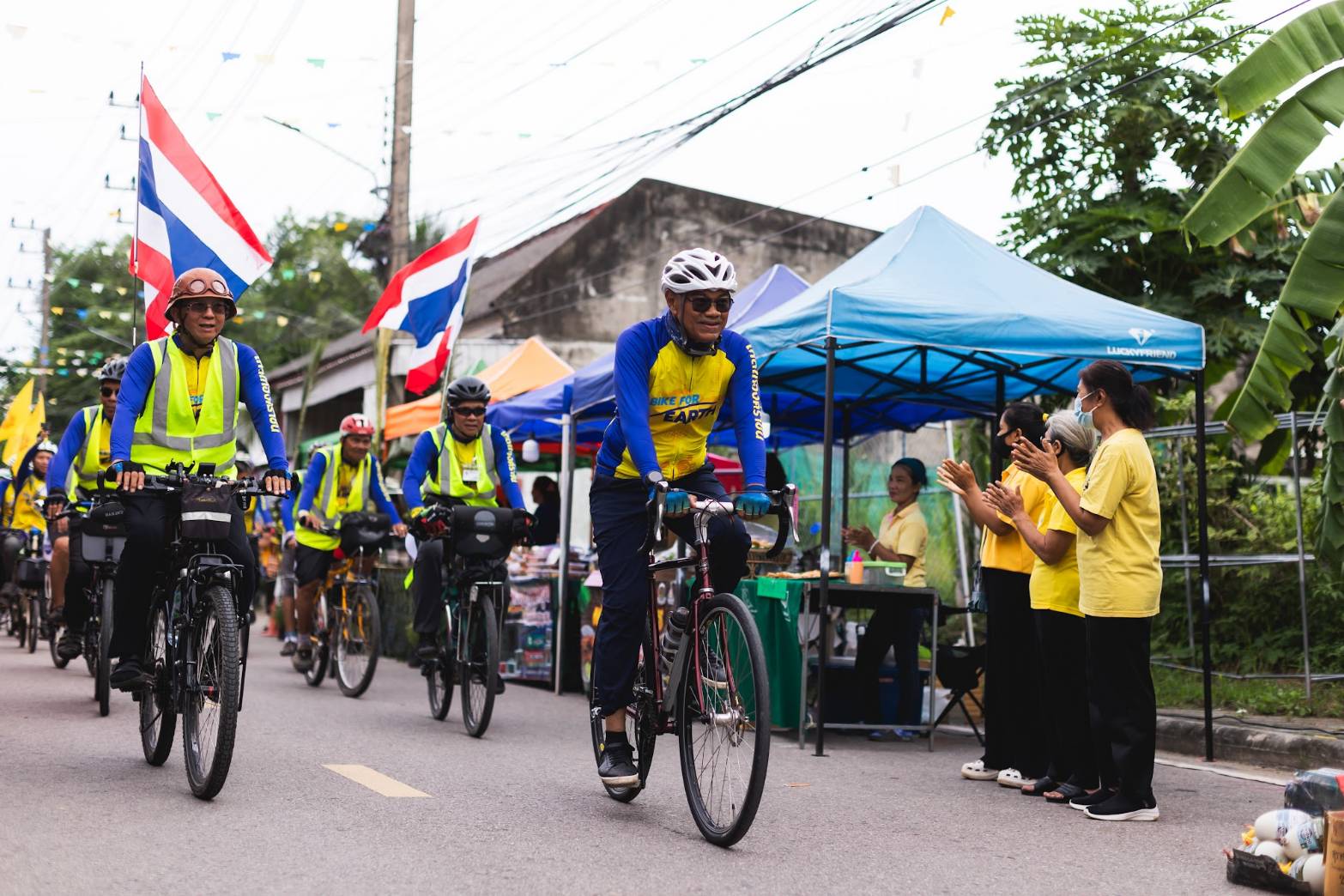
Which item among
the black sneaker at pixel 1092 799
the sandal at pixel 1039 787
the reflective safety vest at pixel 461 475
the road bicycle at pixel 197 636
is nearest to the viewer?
the road bicycle at pixel 197 636

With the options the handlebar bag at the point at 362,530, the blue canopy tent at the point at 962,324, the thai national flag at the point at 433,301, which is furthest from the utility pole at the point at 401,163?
the blue canopy tent at the point at 962,324

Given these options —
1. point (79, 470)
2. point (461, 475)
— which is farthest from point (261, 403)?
point (79, 470)

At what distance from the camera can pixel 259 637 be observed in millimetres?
20375

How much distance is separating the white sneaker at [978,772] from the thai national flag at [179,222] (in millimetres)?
6159

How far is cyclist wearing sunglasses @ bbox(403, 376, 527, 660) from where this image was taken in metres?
9.72

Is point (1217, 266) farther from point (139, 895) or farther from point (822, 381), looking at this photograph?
point (139, 895)

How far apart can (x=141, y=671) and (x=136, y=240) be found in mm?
5362

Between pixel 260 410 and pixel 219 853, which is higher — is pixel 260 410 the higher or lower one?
the higher one

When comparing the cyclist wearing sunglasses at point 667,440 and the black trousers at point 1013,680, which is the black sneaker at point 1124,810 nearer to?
the black trousers at point 1013,680

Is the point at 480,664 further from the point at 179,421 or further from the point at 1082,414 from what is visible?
the point at 1082,414

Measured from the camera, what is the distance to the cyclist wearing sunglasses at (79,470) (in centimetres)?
967

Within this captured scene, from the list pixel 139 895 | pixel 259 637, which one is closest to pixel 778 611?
pixel 139 895

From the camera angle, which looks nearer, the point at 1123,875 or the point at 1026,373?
the point at 1123,875

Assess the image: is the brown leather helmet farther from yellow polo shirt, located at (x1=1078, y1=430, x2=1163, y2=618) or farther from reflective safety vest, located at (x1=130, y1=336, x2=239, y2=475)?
yellow polo shirt, located at (x1=1078, y1=430, x2=1163, y2=618)
